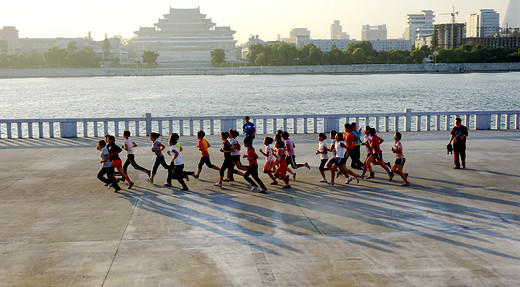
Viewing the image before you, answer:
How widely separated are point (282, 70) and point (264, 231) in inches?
6289

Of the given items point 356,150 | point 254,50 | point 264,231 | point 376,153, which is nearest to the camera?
point 264,231

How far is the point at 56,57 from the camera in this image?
16338 cm

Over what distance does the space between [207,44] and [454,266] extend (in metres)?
197

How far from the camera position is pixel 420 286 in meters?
7.27

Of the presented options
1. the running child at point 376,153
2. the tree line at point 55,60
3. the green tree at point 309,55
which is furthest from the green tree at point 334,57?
the running child at point 376,153

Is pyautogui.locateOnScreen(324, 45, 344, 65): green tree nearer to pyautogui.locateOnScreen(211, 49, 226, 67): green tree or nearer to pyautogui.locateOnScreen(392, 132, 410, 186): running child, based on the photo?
pyautogui.locateOnScreen(211, 49, 226, 67): green tree

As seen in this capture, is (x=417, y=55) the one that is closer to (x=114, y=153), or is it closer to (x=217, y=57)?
(x=217, y=57)

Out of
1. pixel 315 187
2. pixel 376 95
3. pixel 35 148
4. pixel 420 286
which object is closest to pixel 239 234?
pixel 420 286

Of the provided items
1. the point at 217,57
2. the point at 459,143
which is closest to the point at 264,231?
the point at 459,143

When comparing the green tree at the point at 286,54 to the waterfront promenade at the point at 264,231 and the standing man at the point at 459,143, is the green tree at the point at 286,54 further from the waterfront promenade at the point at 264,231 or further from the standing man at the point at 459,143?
the waterfront promenade at the point at 264,231

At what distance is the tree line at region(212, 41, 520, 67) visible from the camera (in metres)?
164

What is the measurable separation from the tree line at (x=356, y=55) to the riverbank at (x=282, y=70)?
1725 millimetres

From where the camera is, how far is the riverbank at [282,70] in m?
165

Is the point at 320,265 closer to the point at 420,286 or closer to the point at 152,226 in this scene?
the point at 420,286
